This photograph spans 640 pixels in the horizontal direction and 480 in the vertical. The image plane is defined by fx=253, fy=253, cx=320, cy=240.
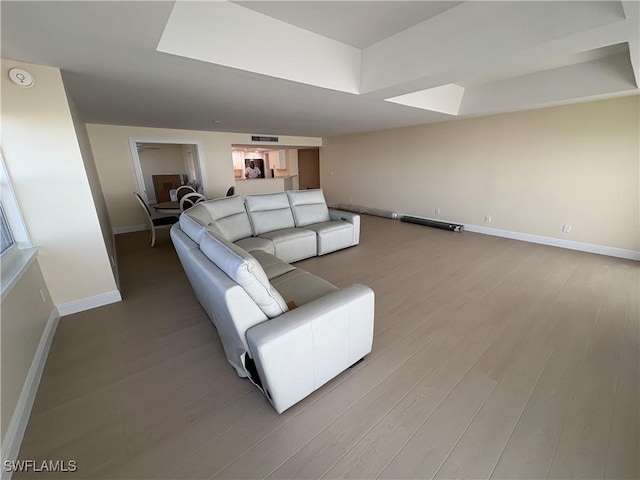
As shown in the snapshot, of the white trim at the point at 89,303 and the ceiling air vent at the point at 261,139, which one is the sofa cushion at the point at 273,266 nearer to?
the white trim at the point at 89,303

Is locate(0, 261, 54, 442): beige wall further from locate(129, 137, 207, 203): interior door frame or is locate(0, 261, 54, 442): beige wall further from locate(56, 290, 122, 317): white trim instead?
locate(129, 137, 207, 203): interior door frame

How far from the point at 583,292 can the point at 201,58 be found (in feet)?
13.9

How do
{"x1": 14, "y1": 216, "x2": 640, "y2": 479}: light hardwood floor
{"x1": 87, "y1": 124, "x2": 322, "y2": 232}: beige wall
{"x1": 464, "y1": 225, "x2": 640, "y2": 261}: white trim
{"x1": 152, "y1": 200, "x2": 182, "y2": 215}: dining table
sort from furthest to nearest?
1. {"x1": 87, "y1": 124, "x2": 322, "y2": 232}: beige wall
2. {"x1": 152, "y1": 200, "x2": 182, "y2": 215}: dining table
3. {"x1": 464, "y1": 225, "x2": 640, "y2": 261}: white trim
4. {"x1": 14, "y1": 216, "x2": 640, "y2": 479}: light hardwood floor

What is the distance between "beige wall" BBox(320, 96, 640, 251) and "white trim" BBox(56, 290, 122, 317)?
18.5 ft

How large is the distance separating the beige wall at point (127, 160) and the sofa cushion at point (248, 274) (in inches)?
197

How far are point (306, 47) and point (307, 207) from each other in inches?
86.6

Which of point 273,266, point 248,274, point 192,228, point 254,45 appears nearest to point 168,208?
point 192,228

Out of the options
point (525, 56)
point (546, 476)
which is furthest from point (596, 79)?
point (546, 476)

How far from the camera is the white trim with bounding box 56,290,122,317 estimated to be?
241 centimetres

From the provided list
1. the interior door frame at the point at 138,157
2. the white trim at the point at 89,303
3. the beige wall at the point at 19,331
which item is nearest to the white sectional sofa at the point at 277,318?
the beige wall at the point at 19,331

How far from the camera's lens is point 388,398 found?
1.54 meters

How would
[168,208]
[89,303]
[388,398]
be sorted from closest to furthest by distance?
[388,398], [89,303], [168,208]

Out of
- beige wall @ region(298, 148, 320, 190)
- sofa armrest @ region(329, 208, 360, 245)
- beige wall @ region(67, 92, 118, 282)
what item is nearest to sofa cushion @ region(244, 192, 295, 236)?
sofa armrest @ region(329, 208, 360, 245)

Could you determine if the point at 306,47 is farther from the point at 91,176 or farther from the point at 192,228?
the point at 91,176
